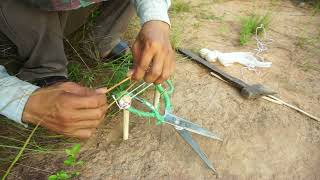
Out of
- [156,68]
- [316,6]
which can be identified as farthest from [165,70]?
[316,6]

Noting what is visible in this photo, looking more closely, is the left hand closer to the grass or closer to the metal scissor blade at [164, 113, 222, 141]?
the metal scissor blade at [164, 113, 222, 141]

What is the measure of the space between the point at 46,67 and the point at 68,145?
0.34m

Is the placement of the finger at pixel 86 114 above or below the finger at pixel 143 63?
below

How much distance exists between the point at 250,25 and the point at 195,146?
1248 mm

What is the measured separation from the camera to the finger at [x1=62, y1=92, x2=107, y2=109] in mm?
1331

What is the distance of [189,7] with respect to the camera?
2.90 m

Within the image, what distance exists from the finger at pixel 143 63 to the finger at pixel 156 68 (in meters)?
0.02

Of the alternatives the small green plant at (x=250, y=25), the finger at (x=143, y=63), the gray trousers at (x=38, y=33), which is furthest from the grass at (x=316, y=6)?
the finger at (x=143, y=63)

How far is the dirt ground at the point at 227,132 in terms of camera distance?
1.65 metres

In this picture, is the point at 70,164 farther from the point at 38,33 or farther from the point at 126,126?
the point at 38,33

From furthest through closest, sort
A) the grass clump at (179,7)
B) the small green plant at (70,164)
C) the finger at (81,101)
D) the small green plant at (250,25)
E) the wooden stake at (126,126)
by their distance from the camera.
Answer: the grass clump at (179,7) < the small green plant at (250,25) < the wooden stake at (126,126) < the small green plant at (70,164) < the finger at (81,101)

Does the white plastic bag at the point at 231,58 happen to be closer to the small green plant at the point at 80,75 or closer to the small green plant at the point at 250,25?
the small green plant at the point at 250,25

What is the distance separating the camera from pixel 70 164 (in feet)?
5.12

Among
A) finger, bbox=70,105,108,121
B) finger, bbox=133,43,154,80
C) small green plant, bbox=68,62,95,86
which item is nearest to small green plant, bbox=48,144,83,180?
finger, bbox=70,105,108,121
